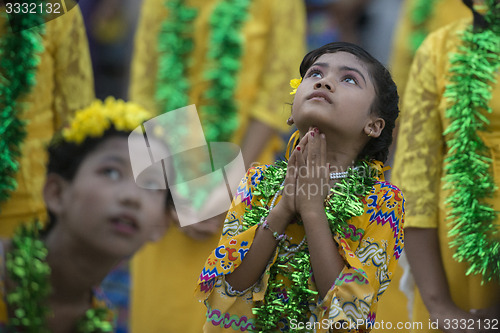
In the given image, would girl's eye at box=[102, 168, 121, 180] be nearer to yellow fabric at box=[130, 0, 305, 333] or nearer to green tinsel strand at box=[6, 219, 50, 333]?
green tinsel strand at box=[6, 219, 50, 333]

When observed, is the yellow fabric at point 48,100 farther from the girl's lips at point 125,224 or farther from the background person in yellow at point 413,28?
the background person in yellow at point 413,28

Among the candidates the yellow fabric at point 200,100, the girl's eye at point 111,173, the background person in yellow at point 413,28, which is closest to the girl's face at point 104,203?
the girl's eye at point 111,173

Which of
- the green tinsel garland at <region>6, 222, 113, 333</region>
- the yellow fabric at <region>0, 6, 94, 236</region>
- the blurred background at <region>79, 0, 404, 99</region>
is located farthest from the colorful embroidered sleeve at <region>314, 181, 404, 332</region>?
the blurred background at <region>79, 0, 404, 99</region>

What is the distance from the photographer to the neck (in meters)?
2.49

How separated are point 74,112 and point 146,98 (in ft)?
1.65

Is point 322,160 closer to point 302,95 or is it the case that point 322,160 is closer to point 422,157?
point 302,95

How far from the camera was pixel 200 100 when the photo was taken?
329 centimetres

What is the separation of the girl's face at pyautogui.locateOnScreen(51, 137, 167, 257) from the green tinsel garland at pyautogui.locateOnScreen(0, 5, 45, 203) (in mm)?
288

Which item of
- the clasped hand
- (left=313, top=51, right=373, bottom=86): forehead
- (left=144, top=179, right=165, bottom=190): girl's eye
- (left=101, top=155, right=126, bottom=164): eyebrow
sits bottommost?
(left=144, top=179, right=165, bottom=190): girl's eye

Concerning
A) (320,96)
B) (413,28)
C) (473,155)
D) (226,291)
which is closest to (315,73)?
(320,96)

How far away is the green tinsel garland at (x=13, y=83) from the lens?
2.72m

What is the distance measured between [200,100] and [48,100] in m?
0.69

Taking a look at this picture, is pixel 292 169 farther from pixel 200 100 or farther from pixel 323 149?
pixel 200 100

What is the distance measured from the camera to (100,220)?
2.52 meters
